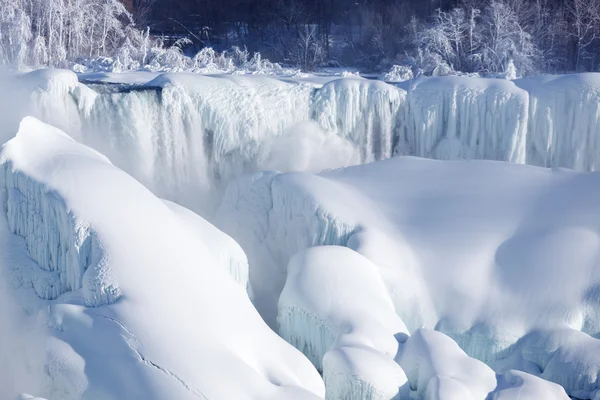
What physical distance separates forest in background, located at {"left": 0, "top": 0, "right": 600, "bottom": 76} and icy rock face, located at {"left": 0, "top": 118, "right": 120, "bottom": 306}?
26.5ft

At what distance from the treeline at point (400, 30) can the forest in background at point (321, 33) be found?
28 millimetres

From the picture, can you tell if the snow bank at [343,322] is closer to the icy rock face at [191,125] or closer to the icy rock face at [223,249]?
the icy rock face at [223,249]

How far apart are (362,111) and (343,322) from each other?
4.42 metres

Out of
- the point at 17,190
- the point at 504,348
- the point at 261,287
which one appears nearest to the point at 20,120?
the point at 17,190

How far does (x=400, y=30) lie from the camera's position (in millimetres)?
21047

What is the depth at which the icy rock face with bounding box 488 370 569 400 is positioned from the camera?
20.6ft

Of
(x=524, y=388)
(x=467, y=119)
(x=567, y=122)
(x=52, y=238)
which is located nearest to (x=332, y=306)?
(x=524, y=388)

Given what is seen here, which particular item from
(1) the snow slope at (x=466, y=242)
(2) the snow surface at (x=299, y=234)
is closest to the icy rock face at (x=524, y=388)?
(2) the snow surface at (x=299, y=234)

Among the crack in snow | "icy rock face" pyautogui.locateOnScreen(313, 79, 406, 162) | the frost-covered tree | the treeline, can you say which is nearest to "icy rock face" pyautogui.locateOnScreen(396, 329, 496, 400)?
the crack in snow

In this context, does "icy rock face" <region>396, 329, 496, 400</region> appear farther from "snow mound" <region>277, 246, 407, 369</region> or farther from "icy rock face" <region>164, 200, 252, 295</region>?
"icy rock face" <region>164, 200, 252, 295</region>

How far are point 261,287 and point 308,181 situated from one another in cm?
110

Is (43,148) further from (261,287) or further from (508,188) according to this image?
(508,188)

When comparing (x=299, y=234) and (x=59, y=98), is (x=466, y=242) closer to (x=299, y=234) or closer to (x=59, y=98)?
(x=299, y=234)

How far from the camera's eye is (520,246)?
26.3 ft
